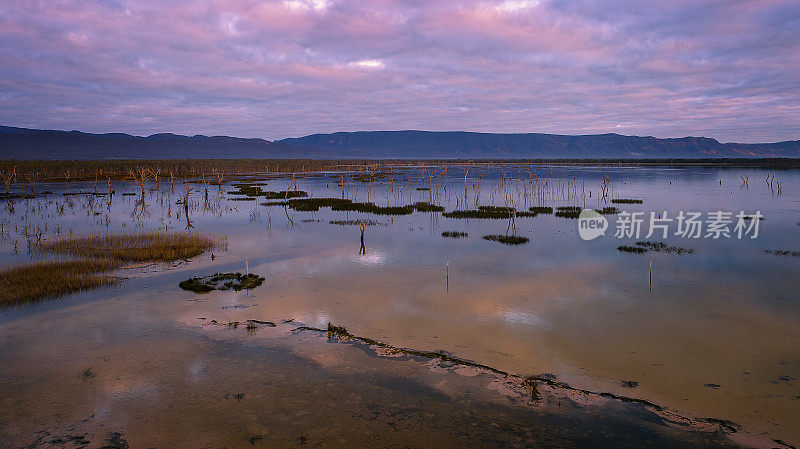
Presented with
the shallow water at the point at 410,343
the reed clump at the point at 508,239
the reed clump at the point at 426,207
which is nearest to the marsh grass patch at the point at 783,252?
the shallow water at the point at 410,343

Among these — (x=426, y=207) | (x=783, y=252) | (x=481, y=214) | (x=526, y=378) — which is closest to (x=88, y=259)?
(x=526, y=378)

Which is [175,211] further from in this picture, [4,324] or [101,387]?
[101,387]

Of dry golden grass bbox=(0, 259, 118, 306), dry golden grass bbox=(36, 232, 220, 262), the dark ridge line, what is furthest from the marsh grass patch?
dry golden grass bbox=(0, 259, 118, 306)

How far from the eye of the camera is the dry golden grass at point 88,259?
14.4 m

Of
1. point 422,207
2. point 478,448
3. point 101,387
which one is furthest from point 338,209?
point 478,448

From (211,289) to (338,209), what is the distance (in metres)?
22.8

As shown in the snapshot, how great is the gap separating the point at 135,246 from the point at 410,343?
16.3 metres

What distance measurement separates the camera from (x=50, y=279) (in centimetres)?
1522

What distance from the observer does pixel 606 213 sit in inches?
1371
